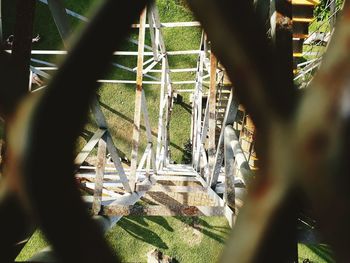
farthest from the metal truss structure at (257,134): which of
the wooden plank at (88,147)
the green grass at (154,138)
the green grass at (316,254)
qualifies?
the green grass at (316,254)

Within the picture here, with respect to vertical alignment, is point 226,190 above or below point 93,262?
below

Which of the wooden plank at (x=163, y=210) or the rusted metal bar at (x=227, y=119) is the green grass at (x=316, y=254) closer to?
the rusted metal bar at (x=227, y=119)

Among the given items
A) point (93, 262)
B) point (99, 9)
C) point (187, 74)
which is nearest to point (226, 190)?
point (93, 262)

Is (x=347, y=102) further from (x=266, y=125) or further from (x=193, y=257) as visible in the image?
(x=193, y=257)

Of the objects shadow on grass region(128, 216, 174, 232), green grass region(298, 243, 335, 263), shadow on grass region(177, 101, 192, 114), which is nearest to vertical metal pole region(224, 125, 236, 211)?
shadow on grass region(177, 101, 192, 114)

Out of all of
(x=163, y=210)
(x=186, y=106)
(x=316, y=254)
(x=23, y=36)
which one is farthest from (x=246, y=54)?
(x=316, y=254)

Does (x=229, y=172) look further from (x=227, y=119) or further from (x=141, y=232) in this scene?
(x=141, y=232)

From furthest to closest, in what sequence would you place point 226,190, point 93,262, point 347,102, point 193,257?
point 193,257 → point 226,190 → point 93,262 → point 347,102
